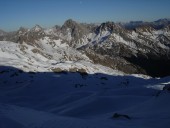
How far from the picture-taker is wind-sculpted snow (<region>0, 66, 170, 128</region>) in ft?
66.3

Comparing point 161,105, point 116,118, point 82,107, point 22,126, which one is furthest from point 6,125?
point 82,107

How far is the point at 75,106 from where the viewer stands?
3950cm

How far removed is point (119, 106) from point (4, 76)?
6370 centimetres

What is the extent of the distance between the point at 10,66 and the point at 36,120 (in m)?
88.0

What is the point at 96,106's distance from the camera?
3769 centimetres

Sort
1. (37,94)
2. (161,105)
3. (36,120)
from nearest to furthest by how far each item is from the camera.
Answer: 1. (36,120)
2. (161,105)
3. (37,94)

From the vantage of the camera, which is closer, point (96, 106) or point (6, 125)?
point (6, 125)

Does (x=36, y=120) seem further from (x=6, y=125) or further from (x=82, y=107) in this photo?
(x=82, y=107)

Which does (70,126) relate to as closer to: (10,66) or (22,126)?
(22,126)

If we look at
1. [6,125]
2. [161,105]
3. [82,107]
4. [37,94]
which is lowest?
[37,94]

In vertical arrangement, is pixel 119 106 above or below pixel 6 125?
below

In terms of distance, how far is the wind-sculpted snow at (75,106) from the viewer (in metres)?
20.2

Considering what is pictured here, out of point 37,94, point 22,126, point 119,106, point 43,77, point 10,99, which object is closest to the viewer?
point 22,126

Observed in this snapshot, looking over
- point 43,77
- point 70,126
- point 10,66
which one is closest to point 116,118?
point 70,126
